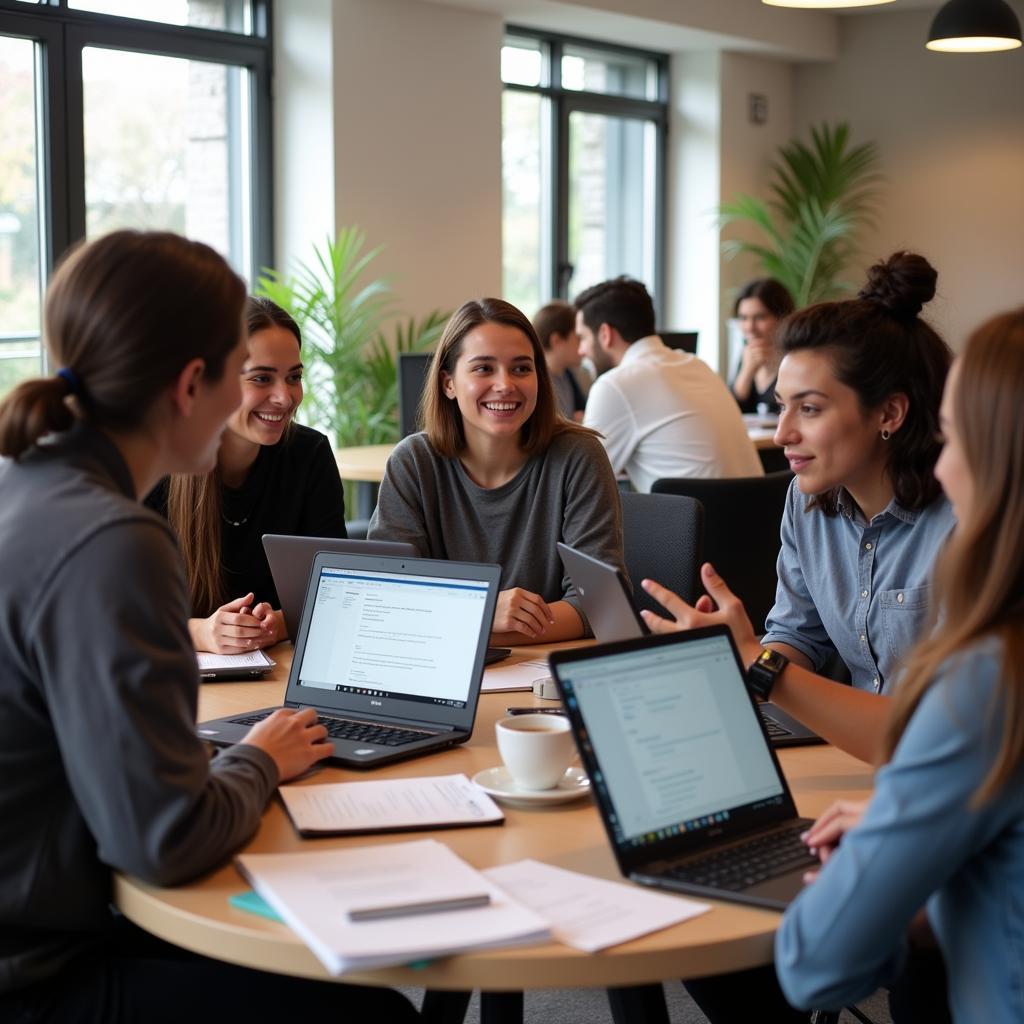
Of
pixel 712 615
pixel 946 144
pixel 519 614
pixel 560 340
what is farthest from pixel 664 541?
pixel 946 144

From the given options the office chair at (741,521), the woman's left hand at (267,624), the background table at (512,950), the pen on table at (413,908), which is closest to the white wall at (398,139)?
the office chair at (741,521)

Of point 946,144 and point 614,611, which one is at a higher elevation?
point 946,144

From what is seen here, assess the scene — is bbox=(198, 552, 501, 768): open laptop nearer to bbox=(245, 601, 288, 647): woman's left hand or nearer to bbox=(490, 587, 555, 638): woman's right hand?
bbox=(245, 601, 288, 647): woman's left hand

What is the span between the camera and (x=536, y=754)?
1.58 meters

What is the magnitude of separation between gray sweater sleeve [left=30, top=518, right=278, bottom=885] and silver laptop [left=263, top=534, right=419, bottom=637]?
2.17ft

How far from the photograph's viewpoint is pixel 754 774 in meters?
1.49

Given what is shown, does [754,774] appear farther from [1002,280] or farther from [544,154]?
[1002,280]

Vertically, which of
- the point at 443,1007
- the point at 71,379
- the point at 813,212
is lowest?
the point at 443,1007

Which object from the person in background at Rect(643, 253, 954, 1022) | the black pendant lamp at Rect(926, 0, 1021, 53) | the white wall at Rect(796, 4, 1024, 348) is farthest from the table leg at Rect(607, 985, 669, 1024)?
the white wall at Rect(796, 4, 1024, 348)

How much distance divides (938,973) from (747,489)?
77.1 inches

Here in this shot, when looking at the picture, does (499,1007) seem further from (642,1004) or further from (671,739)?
(671,739)

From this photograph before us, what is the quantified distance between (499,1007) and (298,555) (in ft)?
2.55

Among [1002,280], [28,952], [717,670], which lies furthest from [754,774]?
[1002,280]

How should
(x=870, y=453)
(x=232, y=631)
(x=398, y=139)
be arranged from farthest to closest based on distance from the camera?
1. (x=398, y=139)
2. (x=232, y=631)
3. (x=870, y=453)
